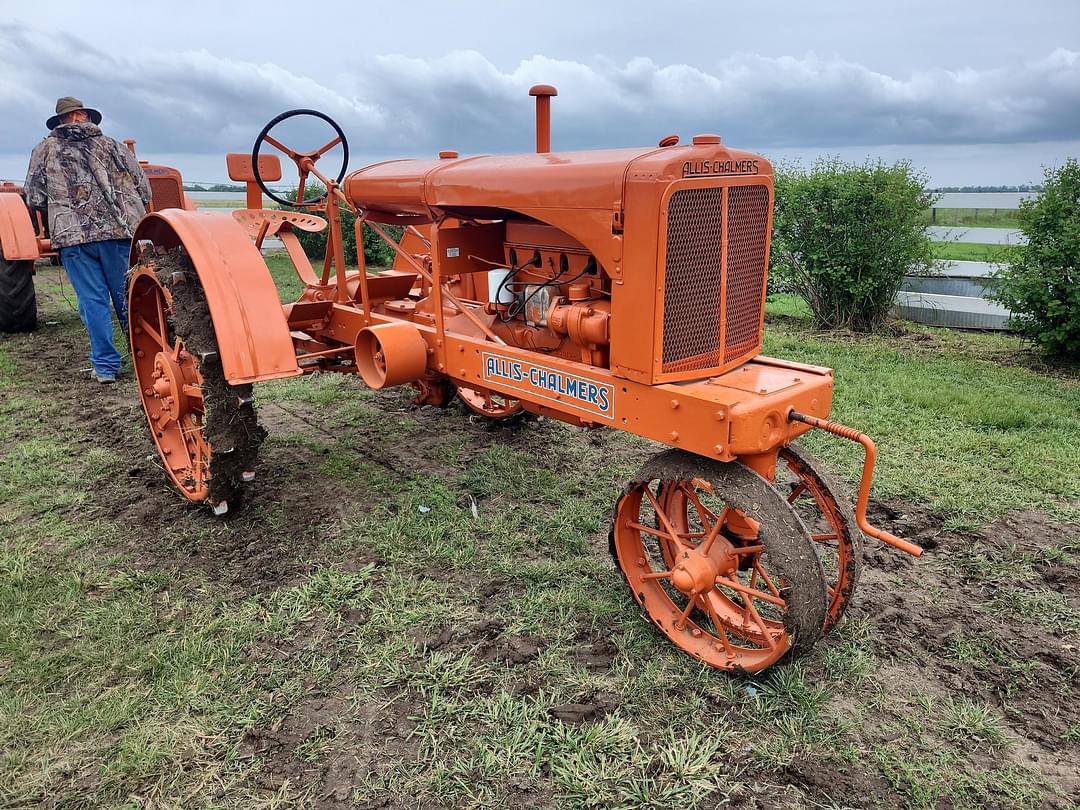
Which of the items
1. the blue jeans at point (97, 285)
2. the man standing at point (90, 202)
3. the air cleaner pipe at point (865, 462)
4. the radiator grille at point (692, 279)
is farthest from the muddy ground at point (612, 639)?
the man standing at point (90, 202)

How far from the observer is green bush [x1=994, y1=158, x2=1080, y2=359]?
639cm

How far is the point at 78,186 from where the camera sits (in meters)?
5.70

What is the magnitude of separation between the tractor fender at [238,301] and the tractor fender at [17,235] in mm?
4677

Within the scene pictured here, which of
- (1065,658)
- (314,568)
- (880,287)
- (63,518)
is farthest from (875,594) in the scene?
(880,287)

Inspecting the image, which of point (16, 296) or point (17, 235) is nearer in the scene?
point (17, 235)

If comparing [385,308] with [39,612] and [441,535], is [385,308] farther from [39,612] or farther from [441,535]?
[39,612]

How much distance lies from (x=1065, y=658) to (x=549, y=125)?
2951 mm

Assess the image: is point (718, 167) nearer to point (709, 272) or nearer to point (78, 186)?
point (709, 272)

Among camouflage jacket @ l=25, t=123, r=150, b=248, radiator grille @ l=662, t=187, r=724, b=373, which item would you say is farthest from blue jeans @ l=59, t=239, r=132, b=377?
radiator grille @ l=662, t=187, r=724, b=373

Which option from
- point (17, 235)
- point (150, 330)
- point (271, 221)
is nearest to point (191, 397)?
point (150, 330)

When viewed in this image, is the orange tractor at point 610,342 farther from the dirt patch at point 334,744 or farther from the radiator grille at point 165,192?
the radiator grille at point 165,192

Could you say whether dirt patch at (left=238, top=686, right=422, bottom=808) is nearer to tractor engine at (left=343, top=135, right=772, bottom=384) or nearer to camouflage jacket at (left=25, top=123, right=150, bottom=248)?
tractor engine at (left=343, top=135, right=772, bottom=384)

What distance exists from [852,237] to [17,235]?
27.5 feet

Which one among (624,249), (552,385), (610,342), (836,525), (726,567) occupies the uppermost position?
(624,249)
